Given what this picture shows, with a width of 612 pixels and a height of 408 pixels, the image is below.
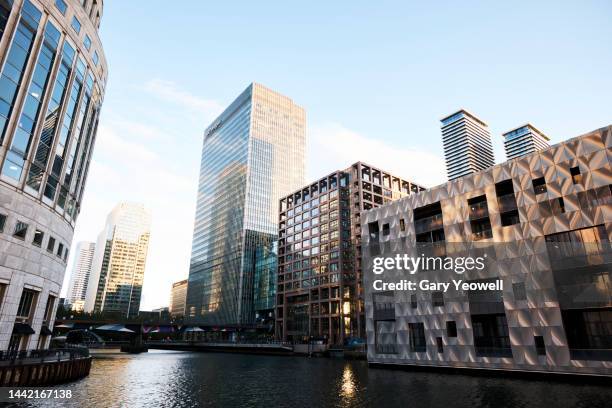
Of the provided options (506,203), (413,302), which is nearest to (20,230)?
(413,302)

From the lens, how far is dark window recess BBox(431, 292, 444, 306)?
4852 centimetres

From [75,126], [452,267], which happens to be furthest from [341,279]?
[75,126]

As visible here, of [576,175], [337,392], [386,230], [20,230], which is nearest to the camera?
[337,392]

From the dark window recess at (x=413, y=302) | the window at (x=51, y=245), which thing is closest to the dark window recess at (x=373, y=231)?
the dark window recess at (x=413, y=302)

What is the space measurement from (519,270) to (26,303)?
53.9 metres

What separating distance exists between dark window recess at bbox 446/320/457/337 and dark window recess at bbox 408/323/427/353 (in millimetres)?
4555

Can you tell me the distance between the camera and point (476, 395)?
29281mm

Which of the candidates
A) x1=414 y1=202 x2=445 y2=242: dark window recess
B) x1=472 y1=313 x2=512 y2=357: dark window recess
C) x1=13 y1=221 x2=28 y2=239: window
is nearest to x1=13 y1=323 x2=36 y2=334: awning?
x1=13 y1=221 x2=28 y2=239: window

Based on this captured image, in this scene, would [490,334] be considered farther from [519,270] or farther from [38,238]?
[38,238]

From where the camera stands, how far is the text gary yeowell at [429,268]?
1785 inches

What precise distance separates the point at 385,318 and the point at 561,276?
24598 mm

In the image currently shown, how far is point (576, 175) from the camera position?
1521 inches

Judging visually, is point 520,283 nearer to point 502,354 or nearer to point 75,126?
point 502,354

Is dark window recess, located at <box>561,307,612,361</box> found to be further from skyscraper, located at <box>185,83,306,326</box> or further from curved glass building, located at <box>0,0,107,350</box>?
skyscraper, located at <box>185,83,306,326</box>
